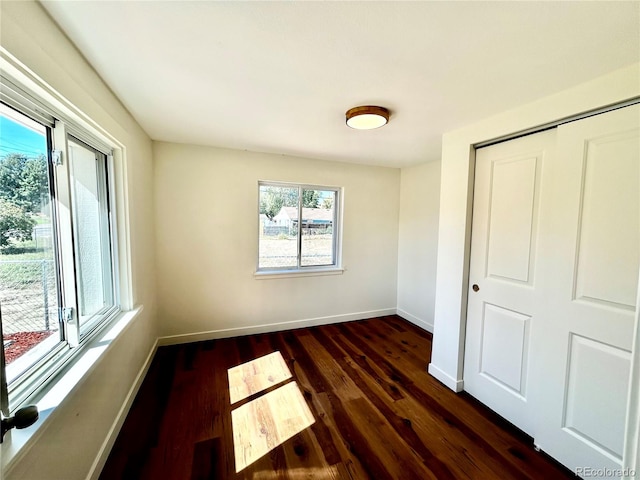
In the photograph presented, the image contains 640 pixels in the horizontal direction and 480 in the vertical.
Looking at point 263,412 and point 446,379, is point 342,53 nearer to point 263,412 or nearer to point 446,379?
point 263,412

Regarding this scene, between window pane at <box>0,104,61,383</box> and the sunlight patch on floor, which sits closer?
window pane at <box>0,104,61,383</box>

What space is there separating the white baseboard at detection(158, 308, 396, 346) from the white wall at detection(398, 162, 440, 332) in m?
0.47

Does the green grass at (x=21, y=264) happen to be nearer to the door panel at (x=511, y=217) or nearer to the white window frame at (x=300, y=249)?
the white window frame at (x=300, y=249)

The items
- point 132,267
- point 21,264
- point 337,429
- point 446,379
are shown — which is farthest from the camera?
point 446,379

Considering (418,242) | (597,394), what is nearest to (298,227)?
(418,242)

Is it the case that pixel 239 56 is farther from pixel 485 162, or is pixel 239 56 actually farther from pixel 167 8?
pixel 485 162

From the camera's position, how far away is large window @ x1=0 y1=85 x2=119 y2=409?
101cm

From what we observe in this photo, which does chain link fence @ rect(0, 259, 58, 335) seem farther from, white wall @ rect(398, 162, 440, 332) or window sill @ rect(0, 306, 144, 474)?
white wall @ rect(398, 162, 440, 332)

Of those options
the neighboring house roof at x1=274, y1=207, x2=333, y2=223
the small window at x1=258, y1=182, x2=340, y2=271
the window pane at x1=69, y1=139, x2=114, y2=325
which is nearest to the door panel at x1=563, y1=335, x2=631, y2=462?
the small window at x1=258, y1=182, x2=340, y2=271

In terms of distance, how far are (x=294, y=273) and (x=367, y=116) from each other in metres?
2.12

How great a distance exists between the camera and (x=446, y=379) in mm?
2271

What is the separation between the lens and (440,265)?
235cm

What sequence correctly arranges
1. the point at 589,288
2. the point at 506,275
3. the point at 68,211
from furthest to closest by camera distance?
1. the point at 506,275
2. the point at 589,288
3. the point at 68,211

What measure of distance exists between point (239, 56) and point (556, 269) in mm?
2190
